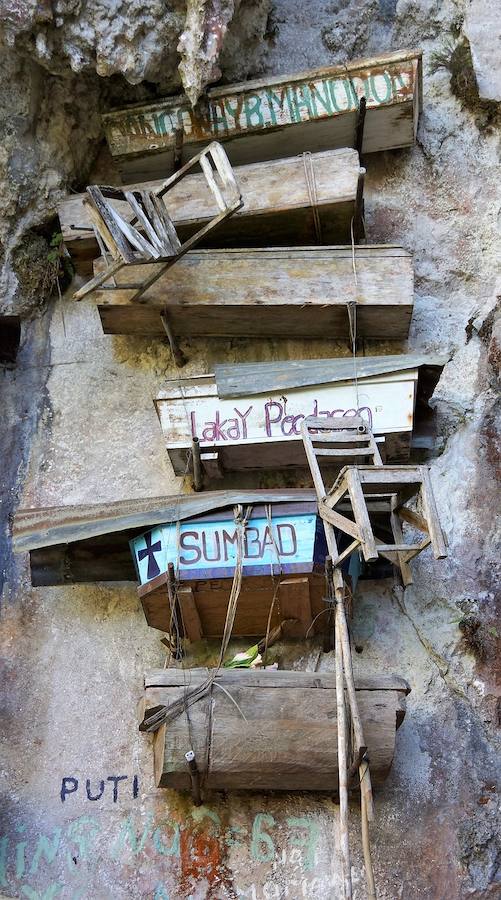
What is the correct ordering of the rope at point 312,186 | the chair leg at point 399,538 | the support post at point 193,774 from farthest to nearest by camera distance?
the rope at point 312,186 → the chair leg at point 399,538 → the support post at point 193,774

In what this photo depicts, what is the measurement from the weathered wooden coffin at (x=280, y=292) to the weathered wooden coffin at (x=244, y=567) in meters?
1.48

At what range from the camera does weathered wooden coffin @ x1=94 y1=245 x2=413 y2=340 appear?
652cm

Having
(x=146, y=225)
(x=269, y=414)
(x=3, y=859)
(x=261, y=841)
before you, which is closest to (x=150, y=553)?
(x=269, y=414)

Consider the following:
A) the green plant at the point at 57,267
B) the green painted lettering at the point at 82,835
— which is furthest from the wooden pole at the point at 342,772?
the green plant at the point at 57,267

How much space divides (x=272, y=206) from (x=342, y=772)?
3.77 m

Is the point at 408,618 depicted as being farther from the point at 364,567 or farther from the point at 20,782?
the point at 20,782

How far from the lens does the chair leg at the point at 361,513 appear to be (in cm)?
500

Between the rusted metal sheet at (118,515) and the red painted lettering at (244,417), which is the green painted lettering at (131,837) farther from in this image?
the red painted lettering at (244,417)

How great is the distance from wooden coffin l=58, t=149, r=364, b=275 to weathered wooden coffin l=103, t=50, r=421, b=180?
39 cm

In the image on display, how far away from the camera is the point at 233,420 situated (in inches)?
247

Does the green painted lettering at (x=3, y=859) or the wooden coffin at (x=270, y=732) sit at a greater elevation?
the wooden coffin at (x=270, y=732)

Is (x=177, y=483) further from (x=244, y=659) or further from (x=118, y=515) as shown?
(x=244, y=659)

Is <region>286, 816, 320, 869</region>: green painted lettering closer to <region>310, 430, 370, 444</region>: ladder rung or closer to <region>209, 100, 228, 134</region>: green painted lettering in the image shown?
<region>310, 430, 370, 444</region>: ladder rung

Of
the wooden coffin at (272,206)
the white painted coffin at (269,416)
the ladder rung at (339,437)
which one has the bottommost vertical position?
the ladder rung at (339,437)
